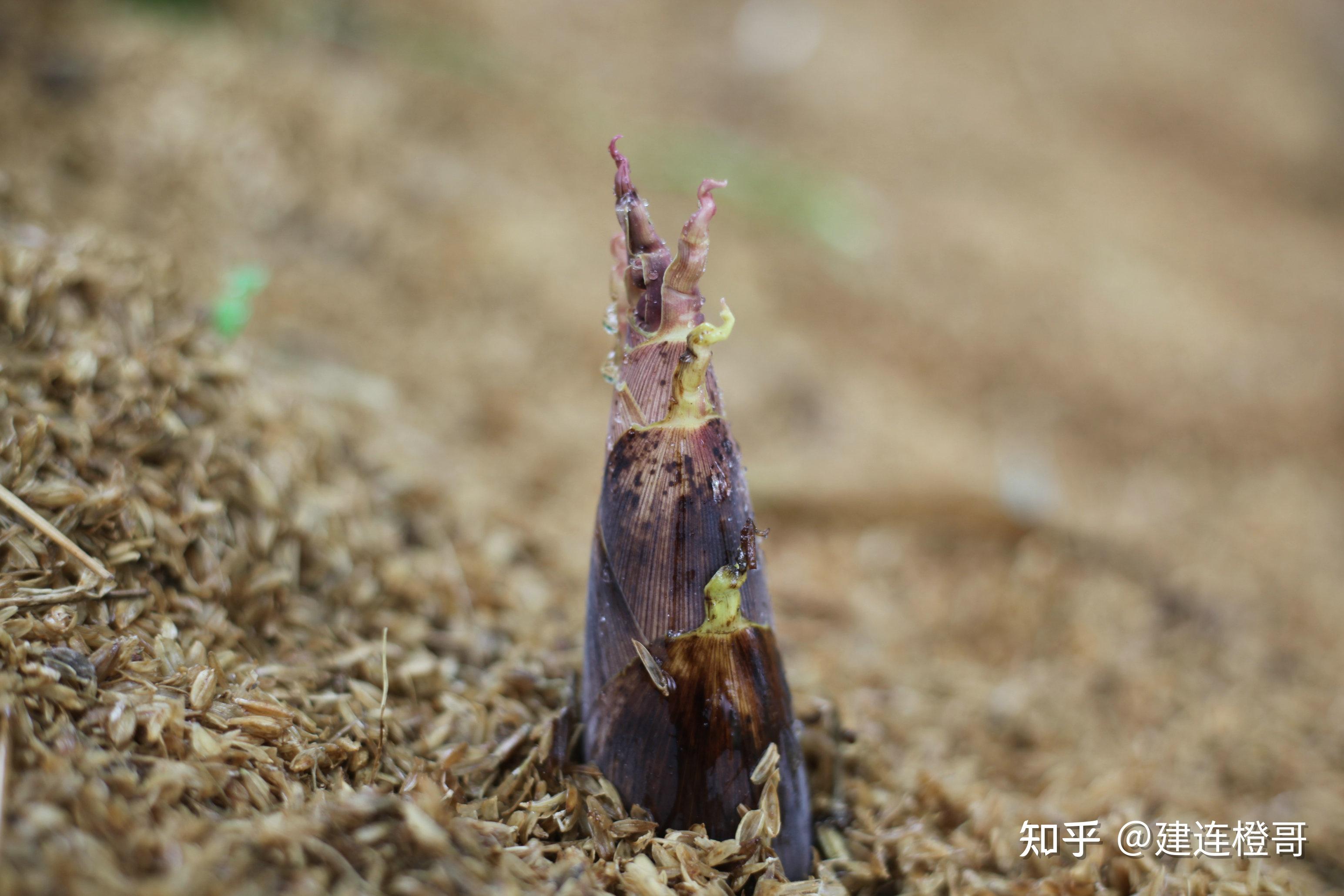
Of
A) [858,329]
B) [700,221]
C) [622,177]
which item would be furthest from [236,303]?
[858,329]

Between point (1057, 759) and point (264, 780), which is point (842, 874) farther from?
point (1057, 759)

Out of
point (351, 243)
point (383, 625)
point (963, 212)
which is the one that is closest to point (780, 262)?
point (963, 212)

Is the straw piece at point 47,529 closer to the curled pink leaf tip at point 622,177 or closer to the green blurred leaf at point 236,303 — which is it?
the green blurred leaf at point 236,303

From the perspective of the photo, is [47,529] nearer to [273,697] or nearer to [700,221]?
[273,697]

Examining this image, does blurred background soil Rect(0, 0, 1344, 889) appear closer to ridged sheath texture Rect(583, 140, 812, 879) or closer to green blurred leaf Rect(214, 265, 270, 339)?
green blurred leaf Rect(214, 265, 270, 339)

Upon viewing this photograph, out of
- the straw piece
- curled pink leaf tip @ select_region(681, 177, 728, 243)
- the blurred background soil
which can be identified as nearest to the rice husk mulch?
the straw piece

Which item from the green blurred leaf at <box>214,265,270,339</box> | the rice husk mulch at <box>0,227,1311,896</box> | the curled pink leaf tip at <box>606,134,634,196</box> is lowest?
the rice husk mulch at <box>0,227,1311,896</box>
